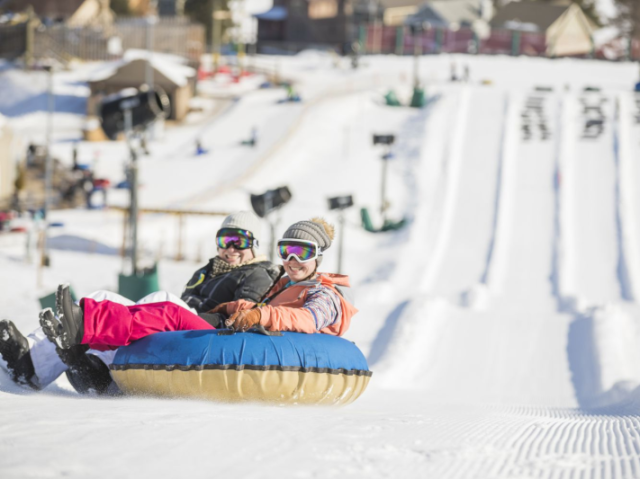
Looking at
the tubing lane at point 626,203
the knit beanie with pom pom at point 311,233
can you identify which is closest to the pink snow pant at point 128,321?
the knit beanie with pom pom at point 311,233

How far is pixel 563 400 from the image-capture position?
8789 mm

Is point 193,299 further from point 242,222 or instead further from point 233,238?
point 242,222

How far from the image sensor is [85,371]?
17.1 ft

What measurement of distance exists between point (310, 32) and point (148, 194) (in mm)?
34651

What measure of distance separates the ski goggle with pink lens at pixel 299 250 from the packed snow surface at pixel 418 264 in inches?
32.7

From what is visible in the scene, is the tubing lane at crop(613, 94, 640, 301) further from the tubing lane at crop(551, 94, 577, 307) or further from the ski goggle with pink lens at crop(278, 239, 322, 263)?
the ski goggle with pink lens at crop(278, 239, 322, 263)

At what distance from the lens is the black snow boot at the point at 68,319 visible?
14.9 ft

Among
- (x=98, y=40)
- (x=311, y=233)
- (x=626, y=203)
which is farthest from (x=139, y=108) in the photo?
(x=98, y=40)

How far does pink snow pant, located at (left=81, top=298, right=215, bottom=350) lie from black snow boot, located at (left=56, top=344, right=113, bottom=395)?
4.1 inches

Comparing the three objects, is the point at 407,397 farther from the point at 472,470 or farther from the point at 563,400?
the point at 472,470

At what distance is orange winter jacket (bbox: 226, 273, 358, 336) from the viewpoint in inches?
195

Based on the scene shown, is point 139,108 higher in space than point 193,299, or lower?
higher

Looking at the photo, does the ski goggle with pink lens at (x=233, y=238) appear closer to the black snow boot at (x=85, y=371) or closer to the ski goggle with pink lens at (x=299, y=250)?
the ski goggle with pink lens at (x=299, y=250)

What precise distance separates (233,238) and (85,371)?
1.17 metres
